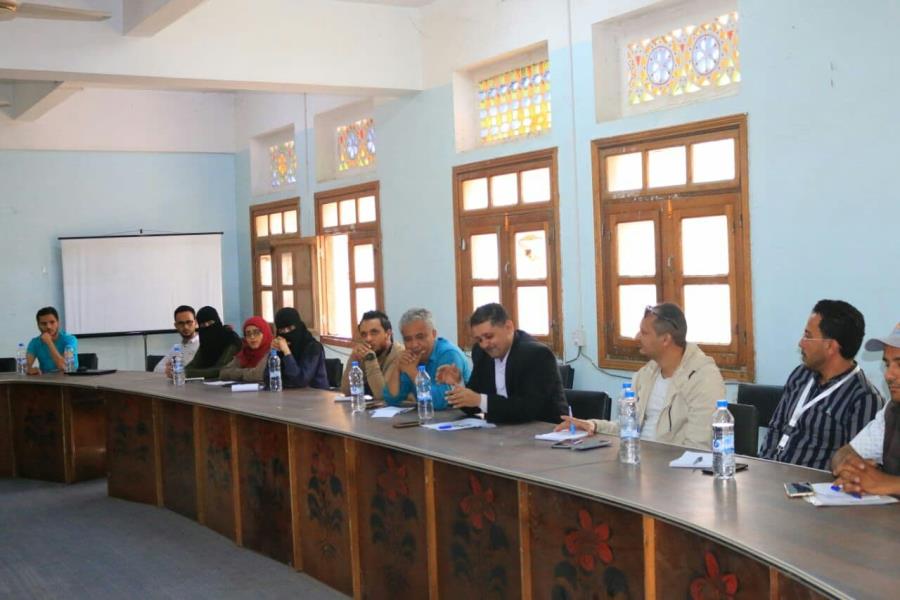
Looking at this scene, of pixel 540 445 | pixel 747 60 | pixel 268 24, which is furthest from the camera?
pixel 268 24

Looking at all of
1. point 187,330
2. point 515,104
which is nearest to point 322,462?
point 187,330

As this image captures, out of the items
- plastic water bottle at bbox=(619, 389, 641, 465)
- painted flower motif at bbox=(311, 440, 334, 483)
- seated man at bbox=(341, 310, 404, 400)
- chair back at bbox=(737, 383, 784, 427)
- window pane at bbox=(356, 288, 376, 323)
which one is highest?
window pane at bbox=(356, 288, 376, 323)

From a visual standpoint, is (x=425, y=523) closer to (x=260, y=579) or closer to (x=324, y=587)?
(x=324, y=587)

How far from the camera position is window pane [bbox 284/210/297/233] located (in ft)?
34.7

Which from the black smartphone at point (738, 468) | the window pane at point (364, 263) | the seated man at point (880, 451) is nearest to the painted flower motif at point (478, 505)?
the black smartphone at point (738, 468)

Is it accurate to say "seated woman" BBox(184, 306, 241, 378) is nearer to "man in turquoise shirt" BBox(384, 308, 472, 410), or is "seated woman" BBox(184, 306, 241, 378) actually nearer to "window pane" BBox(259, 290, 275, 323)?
"man in turquoise shirt" BBox(384, 308, 472, 410)

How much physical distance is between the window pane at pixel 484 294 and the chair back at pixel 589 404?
2823 millimetres

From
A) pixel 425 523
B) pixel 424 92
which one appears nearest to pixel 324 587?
pixel 425 523

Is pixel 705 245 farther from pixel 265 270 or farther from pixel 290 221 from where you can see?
pixel 265 270

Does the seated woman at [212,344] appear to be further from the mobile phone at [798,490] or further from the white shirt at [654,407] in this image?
the mobile phone at [798,490]

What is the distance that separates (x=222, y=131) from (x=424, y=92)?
4.39 metres

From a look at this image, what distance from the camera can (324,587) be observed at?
14.9 feet

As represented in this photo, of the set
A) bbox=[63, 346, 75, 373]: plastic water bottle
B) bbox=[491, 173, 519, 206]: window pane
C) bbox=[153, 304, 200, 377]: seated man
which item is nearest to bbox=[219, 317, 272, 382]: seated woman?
bbox=[153, 304, 200, 377]: seated man

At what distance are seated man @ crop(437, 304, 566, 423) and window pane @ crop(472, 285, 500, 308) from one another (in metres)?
3.01
